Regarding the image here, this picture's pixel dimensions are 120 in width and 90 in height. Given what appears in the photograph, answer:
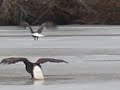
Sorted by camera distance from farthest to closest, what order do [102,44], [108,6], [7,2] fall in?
[108,6], [7,2], [102,44]

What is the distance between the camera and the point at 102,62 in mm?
15273

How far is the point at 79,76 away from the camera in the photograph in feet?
41.4

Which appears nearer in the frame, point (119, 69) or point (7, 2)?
point (119, 69)

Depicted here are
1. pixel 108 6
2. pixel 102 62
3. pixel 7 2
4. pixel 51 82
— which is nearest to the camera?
pixel 51 82

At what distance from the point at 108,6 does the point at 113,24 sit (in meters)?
2.50

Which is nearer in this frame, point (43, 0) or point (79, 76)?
point (79, 76)

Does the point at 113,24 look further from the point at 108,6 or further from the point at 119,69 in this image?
the point at 119,69

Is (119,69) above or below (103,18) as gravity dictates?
above

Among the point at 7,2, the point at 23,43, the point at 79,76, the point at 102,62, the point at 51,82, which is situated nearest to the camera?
the point at 51,82

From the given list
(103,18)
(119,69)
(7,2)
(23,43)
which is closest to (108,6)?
(103,18)

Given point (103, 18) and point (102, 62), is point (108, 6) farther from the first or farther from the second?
point (102, 62)

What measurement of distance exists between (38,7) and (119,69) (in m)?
26.0

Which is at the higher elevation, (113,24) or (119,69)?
(119,69)

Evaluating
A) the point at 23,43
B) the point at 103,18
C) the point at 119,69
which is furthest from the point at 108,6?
the point at 119,69
